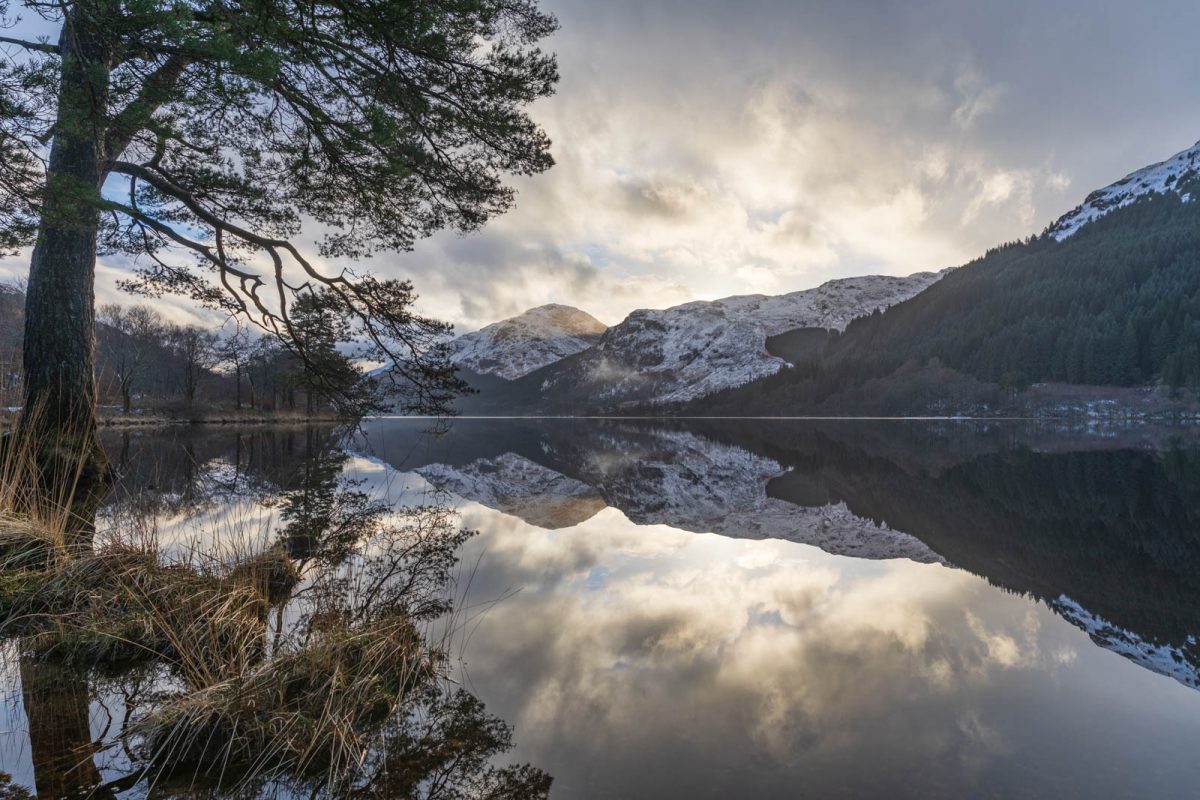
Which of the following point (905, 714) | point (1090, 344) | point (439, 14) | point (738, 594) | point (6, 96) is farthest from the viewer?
point (1090, 344)

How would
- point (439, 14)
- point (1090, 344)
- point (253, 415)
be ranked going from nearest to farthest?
point (439, 14)
point (253, 415)
point (1090, 344)

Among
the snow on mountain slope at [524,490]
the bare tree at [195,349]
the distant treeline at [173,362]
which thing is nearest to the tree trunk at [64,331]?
the snow on mountain slope at [524,490]

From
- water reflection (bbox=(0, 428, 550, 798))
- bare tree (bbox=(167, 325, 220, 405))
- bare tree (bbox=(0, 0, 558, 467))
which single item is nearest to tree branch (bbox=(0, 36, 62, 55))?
bare tree (bbox=(0, 0, 558, 467))

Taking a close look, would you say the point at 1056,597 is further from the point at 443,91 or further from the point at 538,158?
the point at 443,91

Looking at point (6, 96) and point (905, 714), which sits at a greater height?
point (6, 96)

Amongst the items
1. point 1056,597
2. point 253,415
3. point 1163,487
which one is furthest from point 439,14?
point 253,415

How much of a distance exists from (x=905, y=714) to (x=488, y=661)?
3162 mm

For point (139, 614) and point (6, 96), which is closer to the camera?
point (139, 614)

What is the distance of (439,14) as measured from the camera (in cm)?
882

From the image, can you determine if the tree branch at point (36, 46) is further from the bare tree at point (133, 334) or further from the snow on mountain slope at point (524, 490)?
the bare tree at point (133, 334)

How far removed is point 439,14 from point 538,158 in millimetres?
2856

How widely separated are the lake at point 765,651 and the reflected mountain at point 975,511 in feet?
0.25

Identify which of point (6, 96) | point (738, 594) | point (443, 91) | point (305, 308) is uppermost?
Result: point (443, 91)

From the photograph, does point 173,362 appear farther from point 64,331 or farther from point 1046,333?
point 1046,333
